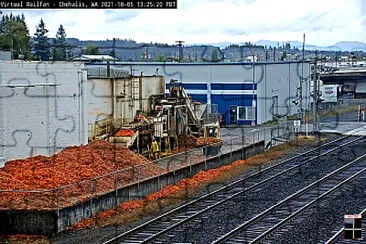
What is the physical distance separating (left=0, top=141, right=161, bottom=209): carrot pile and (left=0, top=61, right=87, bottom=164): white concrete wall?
4.6 inches

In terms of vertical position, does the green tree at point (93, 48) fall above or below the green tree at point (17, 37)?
below

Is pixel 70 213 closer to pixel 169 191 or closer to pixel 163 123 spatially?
pixel 169 191

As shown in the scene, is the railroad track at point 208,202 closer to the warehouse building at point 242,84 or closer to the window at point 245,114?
the warehouse building at point 242,84

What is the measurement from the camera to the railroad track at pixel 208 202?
548cm

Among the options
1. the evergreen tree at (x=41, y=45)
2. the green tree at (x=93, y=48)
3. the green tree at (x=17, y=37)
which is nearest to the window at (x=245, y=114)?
the evergreen tree at (x=41, y=45)

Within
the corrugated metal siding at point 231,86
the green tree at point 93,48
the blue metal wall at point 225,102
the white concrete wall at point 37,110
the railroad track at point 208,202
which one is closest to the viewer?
the green tree at point 93,48

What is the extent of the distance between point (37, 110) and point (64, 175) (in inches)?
29.1

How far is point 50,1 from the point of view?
1.67 meters

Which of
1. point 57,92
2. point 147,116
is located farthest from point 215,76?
point 57,92

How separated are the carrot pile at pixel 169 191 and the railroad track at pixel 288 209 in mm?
1350

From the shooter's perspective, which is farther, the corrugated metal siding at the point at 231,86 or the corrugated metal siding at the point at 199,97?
the corrugated metal siding at the point at 199,97

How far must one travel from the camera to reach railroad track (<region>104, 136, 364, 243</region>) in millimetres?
5484

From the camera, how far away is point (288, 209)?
6465 mm

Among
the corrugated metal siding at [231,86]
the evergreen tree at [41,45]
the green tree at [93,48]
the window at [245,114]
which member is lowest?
the window at [245,114]
